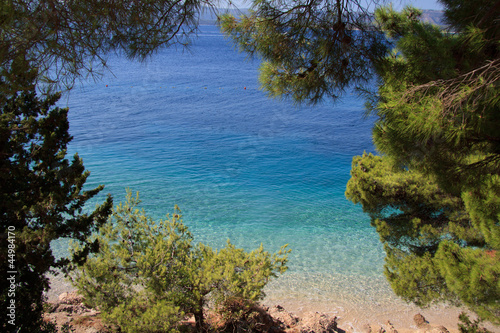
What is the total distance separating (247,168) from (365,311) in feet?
26.6

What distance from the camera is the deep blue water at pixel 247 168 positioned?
865 cm

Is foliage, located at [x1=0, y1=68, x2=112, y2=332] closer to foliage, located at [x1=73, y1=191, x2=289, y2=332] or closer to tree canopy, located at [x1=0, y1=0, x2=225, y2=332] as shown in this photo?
tree canopy, located at [x1=0, y1=0, x2=225, y2=332]

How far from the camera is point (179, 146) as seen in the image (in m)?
15.9

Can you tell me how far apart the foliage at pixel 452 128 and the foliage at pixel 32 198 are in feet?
10.6

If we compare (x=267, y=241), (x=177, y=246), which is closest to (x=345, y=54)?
(x=177, y=246)

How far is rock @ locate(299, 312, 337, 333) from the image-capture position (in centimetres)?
547

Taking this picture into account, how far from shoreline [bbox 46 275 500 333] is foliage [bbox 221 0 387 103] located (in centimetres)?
410

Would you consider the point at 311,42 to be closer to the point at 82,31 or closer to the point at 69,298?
the point at 82,31

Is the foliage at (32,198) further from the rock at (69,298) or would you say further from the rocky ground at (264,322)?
the rock at (69,298)

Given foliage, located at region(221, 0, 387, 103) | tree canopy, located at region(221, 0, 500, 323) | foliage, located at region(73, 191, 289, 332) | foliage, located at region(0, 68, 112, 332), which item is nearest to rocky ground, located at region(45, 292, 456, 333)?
foliage, located at region(73, 191, 289, 332)

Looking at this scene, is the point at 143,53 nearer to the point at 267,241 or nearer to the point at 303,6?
the point at 303,6

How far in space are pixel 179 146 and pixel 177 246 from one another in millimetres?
11551

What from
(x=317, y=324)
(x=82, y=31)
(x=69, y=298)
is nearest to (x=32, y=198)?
(x=82, y=31)

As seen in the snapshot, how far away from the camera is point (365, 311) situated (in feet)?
22.1
